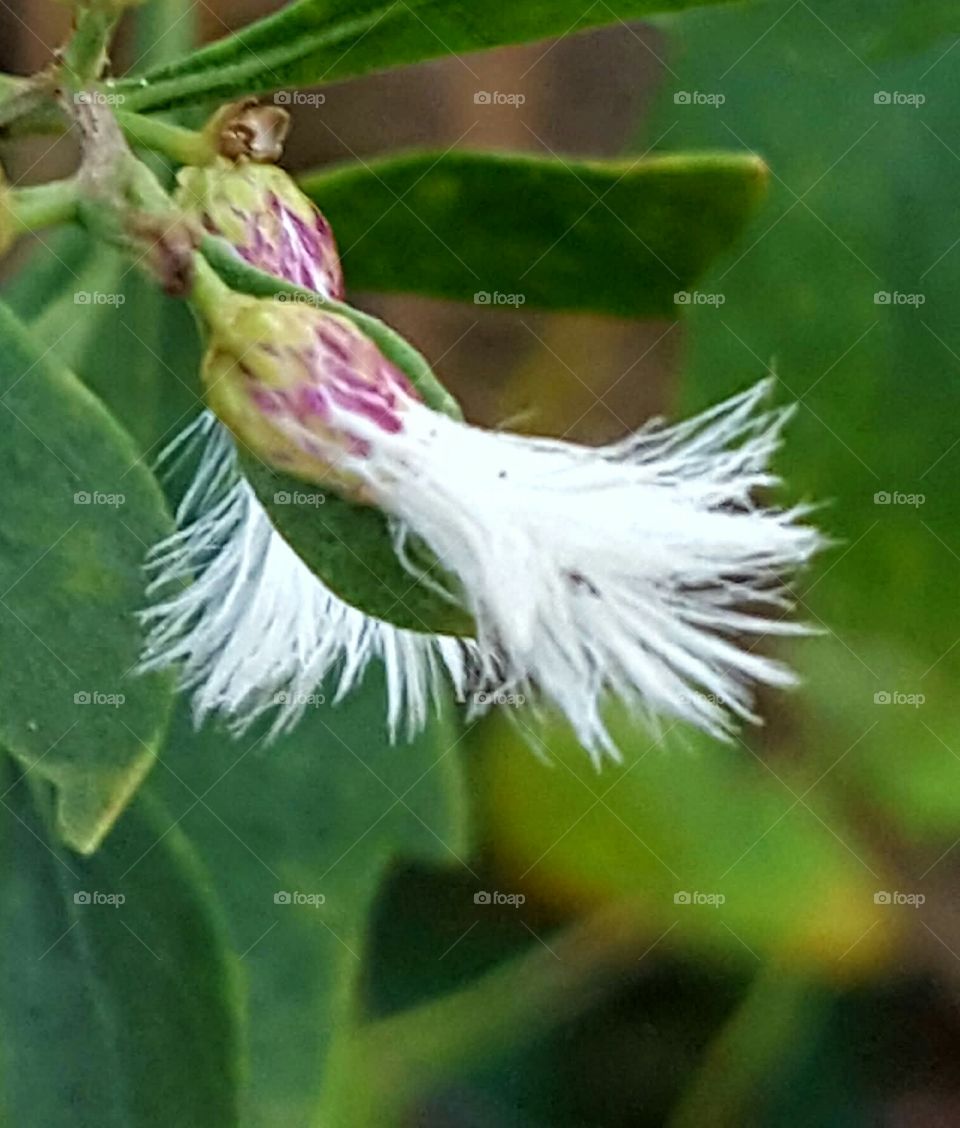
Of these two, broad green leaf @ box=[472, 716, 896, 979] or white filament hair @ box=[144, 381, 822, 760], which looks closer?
white filament hair @ box=[144, 381, 822, 760]


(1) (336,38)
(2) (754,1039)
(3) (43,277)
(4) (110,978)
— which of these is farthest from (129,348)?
(2) (754,1039)

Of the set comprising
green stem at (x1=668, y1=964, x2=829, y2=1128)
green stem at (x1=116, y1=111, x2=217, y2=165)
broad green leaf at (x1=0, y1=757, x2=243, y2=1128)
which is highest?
green stem at (x1=116, y1=111, x2=217, y2=165)

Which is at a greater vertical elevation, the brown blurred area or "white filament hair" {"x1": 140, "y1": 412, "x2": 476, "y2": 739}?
the brown blurred area

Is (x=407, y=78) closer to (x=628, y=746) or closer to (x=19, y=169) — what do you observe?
(x=19, y=169)

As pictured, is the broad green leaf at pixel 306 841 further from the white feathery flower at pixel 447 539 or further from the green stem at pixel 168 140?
the green stem at pixel 168 140

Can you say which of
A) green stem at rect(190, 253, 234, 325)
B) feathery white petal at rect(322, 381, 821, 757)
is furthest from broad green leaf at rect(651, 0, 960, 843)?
green stem at rect(190, 253, 234, 325)

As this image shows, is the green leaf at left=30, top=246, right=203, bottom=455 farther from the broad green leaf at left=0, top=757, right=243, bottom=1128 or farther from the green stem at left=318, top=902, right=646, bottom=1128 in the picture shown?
the green stem at left=318, top=902, right=646, bottom=1128

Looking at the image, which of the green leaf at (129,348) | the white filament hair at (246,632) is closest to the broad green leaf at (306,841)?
the white filament hair at (246,632)
